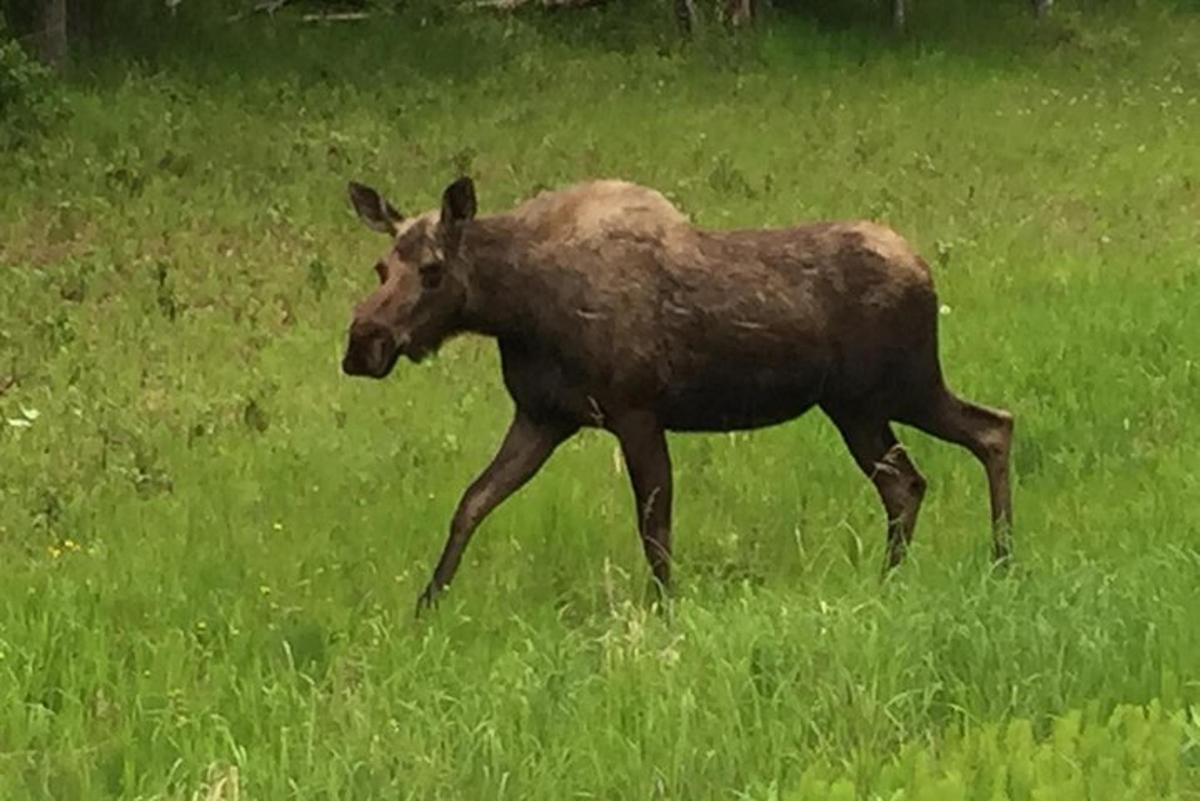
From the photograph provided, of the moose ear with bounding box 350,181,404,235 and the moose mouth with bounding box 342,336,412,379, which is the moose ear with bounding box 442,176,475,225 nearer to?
the moose ear with bounding box 350,181,404,235

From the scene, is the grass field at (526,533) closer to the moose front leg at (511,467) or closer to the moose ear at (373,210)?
the moose front leg at (511,467)

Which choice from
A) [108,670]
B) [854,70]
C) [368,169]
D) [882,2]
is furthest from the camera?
[882,2]

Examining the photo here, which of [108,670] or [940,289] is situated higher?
[108,670]

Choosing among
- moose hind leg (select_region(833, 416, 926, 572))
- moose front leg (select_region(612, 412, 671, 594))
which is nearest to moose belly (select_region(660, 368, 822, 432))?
moose front leg (select_region(612, 412, 671, 594))

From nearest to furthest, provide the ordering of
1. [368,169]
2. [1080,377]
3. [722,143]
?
[1080,377] < [368,169] < [722,143]

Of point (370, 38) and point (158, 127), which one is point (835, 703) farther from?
point (370, 38)

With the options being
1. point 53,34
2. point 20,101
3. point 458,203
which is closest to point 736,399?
point 458,203

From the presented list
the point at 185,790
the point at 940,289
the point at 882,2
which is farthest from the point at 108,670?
the point at 882,2

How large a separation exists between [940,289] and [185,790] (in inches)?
354

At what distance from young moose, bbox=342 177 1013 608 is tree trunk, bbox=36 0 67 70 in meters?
16.6

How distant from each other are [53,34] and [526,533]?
1673 centimetres

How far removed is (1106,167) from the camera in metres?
20.5

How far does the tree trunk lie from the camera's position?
22.9 meters

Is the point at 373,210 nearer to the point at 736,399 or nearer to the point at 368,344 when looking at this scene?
the point at 368,344
